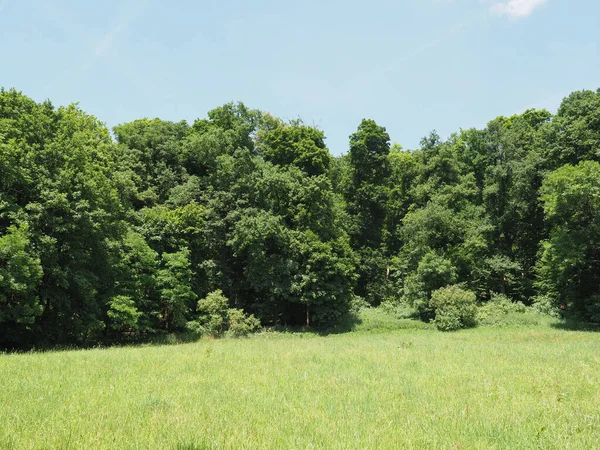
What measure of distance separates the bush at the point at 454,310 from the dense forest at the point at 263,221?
308 cm

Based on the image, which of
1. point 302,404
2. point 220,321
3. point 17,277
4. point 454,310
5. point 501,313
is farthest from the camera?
point 501,313

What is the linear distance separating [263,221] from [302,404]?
29.3 metres

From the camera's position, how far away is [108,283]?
28.6 metres

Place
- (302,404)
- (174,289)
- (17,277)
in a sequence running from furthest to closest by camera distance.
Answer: (174,289) < (17,277) < (302,404)

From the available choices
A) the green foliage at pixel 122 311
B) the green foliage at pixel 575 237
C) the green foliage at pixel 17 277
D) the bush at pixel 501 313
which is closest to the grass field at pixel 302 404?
the green foliage at pixel 17 277

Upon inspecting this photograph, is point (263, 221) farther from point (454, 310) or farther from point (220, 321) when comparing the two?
point (454, 310)

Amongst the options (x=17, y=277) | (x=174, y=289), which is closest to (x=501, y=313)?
(x=174, y=289)

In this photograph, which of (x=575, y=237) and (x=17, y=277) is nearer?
(x=17, y=277)

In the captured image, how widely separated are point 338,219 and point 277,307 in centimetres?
1168

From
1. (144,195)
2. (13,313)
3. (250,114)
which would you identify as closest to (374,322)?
(144,195)

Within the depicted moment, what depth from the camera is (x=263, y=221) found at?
3647cm

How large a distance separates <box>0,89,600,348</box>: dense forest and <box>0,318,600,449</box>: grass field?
12.9m

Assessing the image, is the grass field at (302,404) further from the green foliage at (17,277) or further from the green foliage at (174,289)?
the green foliage at (174,289)

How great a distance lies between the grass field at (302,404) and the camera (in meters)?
5.61
